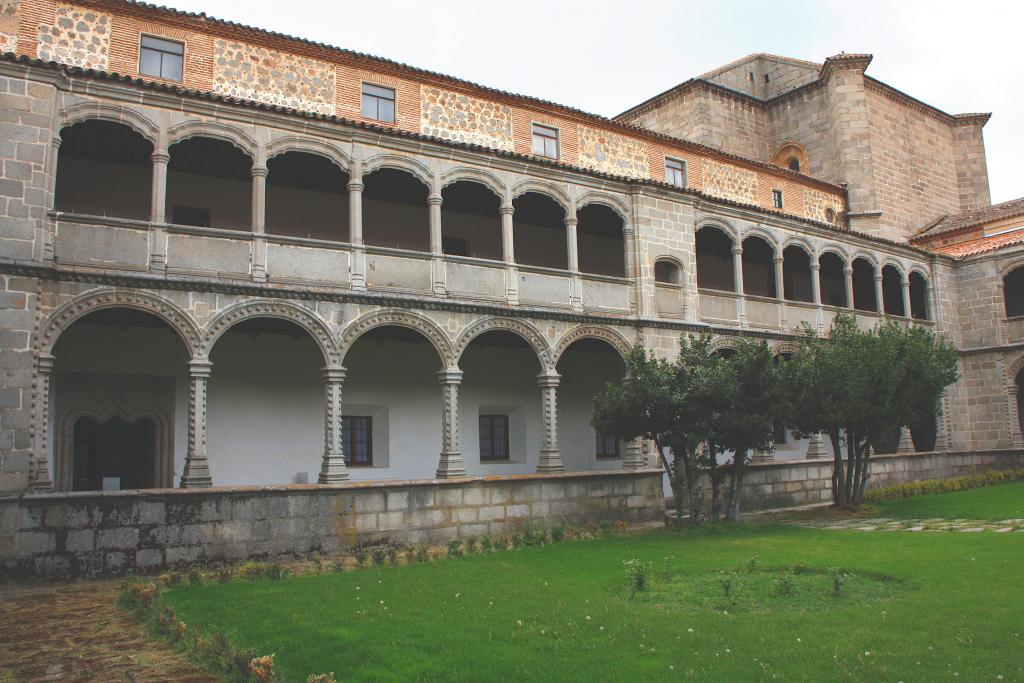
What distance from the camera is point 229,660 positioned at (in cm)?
696

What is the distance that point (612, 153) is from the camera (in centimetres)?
2238

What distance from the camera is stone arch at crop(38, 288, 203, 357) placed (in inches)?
516

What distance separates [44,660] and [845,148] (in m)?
29.2

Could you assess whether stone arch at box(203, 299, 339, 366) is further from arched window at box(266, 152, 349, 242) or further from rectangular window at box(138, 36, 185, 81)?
rectangular window at box(138, 36, 185, 81)

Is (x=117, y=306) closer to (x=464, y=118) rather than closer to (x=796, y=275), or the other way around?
(x=464, y=118)

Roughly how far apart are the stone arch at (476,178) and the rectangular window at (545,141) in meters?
3.20

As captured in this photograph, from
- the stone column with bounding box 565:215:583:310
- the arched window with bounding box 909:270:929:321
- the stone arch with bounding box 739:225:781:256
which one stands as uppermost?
the stone arch with bounding box 739:225:781:256

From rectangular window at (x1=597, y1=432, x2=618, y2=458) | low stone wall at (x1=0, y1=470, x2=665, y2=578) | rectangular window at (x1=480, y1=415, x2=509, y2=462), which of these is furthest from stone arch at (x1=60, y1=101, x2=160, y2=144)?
rectangular window at (x1=597, y1=432, x2=618, y2=458)

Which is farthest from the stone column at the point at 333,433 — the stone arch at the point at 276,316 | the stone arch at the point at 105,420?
the stone arch at the point at 105,420

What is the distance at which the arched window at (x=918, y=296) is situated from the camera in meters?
28.6

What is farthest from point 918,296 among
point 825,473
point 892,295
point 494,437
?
point 494,437

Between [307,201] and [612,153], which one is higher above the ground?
[612,153]

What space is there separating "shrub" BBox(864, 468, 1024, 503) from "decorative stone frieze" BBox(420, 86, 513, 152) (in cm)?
1270

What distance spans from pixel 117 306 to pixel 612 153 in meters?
13.2
